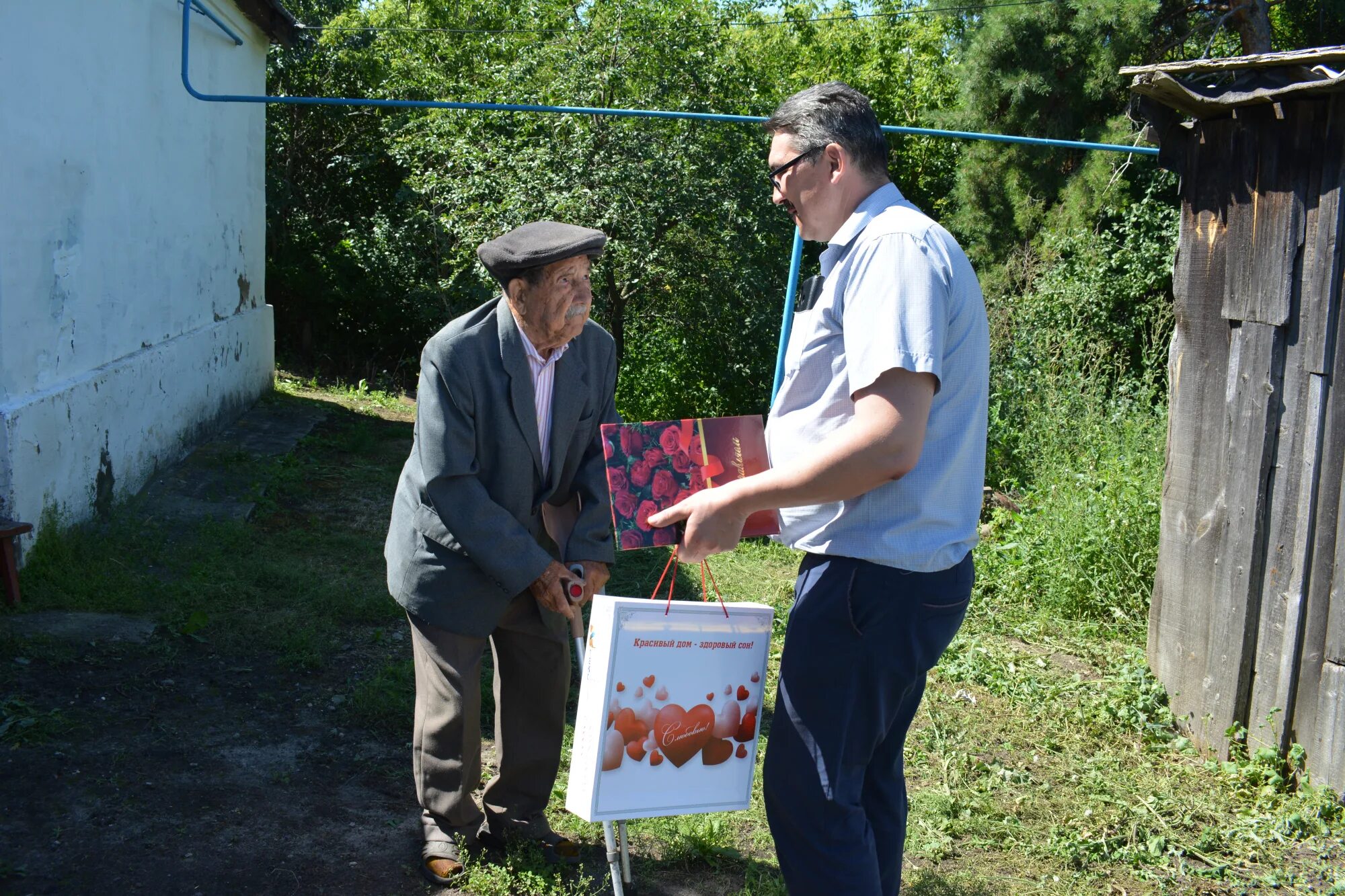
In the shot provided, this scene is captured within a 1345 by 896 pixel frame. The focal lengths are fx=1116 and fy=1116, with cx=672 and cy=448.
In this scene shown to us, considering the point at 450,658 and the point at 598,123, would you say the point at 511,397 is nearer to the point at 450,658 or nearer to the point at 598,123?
the point at 450,658

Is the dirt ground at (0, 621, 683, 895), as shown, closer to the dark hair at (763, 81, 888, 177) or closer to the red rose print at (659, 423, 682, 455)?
the red rose print at (659, 423, 682, 455)

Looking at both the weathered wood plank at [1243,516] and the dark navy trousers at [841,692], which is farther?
the weathered wood plank at [1243,516]

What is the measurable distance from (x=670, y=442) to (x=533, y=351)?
67 cm

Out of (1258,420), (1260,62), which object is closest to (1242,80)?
(1260,62)

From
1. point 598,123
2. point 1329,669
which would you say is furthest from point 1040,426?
point 598,123

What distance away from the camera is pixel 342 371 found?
13.8 meters

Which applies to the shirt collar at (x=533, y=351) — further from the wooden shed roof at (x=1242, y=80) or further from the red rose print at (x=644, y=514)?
the wooden shed roof at (x=1242, y=80)

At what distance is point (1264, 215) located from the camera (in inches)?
156

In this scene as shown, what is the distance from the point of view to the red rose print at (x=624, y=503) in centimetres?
242

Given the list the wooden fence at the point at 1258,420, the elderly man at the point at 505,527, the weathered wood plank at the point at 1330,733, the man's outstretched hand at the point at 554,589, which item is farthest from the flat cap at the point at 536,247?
the weathered wood plank at the point at 1330,733

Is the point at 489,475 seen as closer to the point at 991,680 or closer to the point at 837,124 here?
the point at 837,124

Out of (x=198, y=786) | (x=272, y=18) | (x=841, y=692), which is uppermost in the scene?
(x=272, y=18)

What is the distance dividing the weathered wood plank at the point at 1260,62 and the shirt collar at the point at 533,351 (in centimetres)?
230

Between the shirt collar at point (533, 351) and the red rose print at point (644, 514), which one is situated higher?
the shirt collar at point (533, 351)
